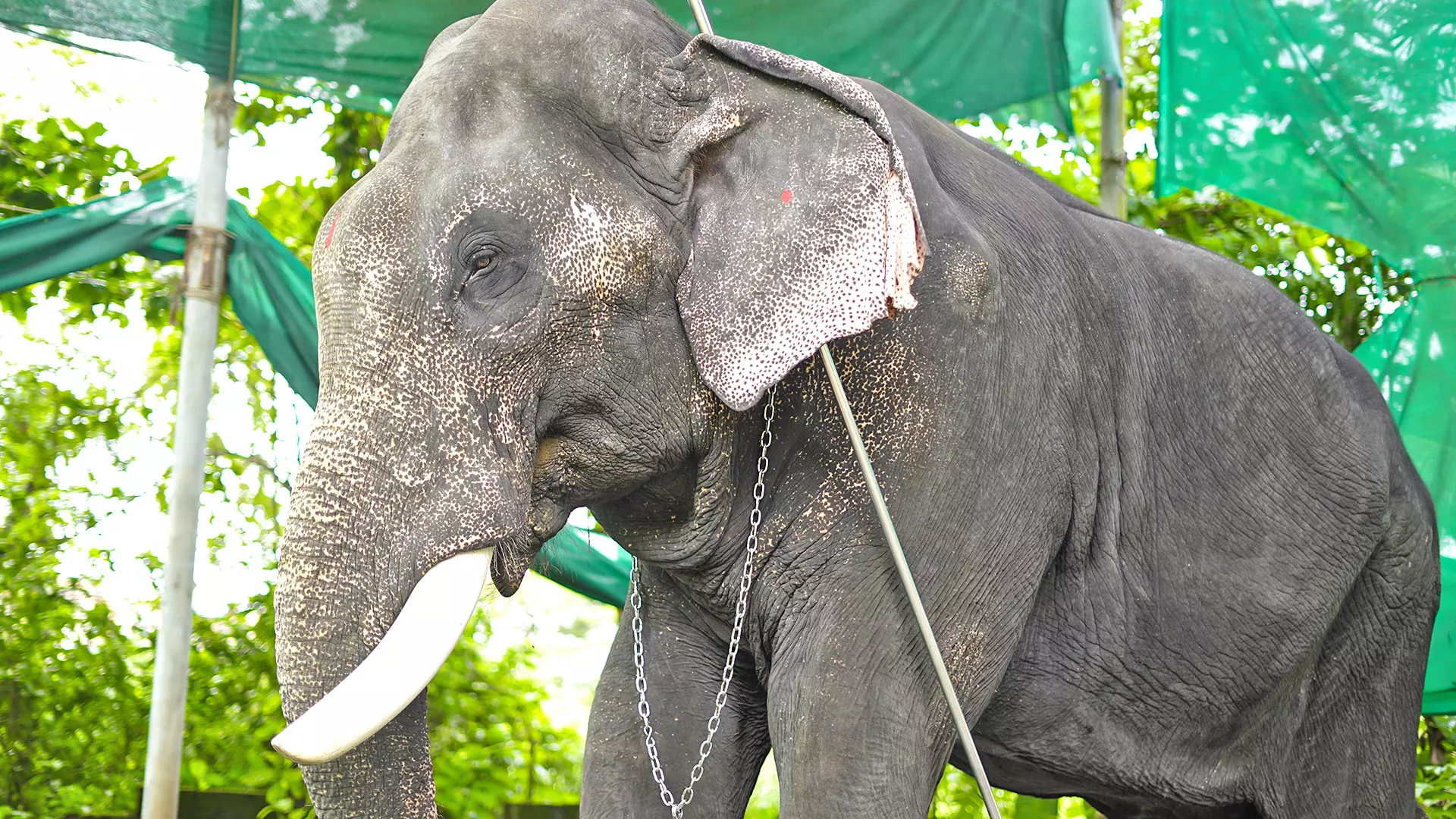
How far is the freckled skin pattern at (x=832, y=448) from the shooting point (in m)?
1.53

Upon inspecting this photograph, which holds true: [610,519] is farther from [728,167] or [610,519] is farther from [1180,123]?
[1180,123]

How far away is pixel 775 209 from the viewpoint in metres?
1.64

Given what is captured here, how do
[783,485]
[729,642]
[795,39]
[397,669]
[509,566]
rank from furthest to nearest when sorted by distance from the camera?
[795,39] < [729,642] < [783,485] < [509,566] < [397,669]

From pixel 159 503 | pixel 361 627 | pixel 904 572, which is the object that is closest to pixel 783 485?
pixel 904 572

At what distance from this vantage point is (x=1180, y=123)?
9.51 ft

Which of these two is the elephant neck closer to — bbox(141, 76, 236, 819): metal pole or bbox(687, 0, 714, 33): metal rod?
bbox(687, 0, 714, 33): metal rod

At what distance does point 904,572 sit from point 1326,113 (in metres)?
1.70

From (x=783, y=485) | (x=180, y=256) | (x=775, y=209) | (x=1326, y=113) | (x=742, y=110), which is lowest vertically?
(x=783, y=485)

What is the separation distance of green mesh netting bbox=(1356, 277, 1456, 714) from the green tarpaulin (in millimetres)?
1631

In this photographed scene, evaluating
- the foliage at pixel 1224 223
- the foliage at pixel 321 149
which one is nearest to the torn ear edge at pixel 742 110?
the foliage at pixel 1224 223

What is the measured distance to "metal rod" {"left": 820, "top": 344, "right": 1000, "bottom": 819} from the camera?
163 centimetres

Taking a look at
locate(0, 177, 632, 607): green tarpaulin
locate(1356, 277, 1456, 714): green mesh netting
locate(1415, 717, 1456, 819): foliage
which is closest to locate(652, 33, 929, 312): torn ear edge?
locate(0, 177, 632, 607): green tarpaulin

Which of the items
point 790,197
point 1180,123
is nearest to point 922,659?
point 790,197

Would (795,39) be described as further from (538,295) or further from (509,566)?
(509,566)
